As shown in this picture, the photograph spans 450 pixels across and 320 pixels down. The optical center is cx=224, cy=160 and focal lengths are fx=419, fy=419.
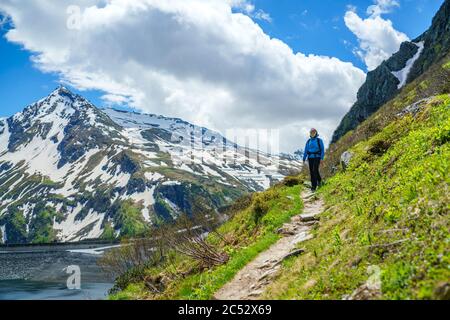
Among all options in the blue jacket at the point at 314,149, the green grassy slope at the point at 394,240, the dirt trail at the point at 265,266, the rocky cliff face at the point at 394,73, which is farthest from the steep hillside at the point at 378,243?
the rocky cliff face at the point at 394,73

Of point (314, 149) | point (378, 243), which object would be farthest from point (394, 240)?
point (314, 149)

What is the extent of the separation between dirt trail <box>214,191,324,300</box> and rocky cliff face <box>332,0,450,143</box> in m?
85.1

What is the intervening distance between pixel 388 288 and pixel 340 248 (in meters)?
3.28

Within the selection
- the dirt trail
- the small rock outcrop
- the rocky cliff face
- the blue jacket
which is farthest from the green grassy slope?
the rocky cliff face

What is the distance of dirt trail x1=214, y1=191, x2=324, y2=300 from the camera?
11.4 meters

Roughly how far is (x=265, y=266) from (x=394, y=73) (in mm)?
111923

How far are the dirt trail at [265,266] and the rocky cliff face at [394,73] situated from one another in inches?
3349

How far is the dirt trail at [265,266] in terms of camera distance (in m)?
11.4

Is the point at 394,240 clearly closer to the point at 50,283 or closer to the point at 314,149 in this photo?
the point at 314,149

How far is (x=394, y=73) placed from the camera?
112250 millimetres

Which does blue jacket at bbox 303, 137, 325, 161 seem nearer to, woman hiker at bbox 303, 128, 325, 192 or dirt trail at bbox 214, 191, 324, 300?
woman hiker at bbox 303, 128, 325, 192

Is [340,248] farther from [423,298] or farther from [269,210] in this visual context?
[269,210]

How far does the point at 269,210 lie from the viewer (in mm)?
21719
